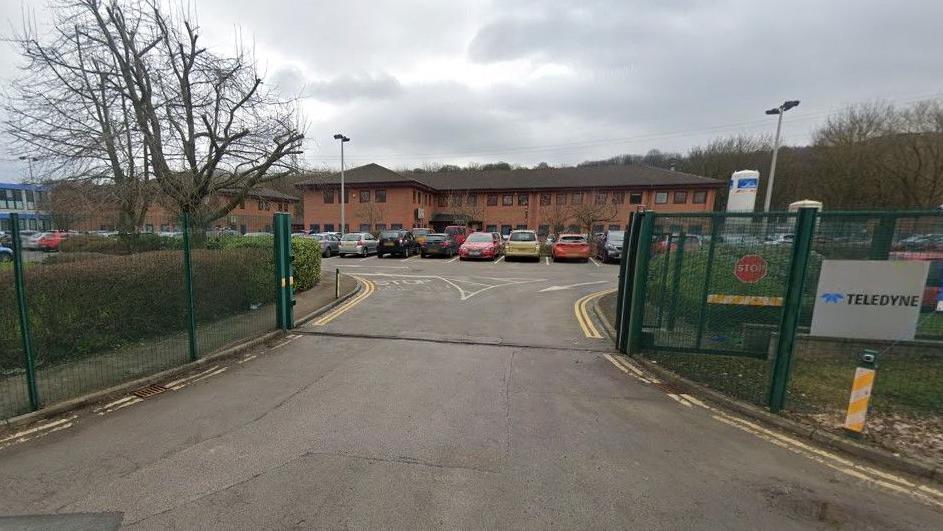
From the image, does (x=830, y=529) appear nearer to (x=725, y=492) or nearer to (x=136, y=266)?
(x=725, y=492)

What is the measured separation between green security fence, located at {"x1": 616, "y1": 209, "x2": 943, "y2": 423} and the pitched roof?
35.5 meters

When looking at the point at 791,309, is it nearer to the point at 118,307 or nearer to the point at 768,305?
the point at 768,305

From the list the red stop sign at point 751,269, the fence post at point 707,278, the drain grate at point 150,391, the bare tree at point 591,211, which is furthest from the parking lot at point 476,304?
the bare tree at point 591,211

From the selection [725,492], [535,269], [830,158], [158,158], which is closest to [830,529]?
[725,492]

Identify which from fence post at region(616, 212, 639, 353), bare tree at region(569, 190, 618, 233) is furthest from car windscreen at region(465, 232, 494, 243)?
fence post at region(616, 212, 639, 353)

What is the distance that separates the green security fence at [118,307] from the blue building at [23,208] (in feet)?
0.68

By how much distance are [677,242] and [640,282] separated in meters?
0.79

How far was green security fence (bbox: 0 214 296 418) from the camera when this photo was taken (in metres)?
4.46

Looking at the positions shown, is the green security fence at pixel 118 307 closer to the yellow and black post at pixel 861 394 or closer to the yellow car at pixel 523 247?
the yellow and black post at pixel 861 394

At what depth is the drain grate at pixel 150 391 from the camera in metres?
4.45

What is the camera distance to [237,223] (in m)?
7.34

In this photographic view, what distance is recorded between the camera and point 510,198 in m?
43.5

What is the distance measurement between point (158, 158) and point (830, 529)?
13847 millimetres

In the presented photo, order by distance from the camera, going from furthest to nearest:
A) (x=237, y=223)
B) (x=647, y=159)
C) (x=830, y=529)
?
1. (x=647, y=159)
2. (x=237, y=223)
3. (x=830, y=529)
